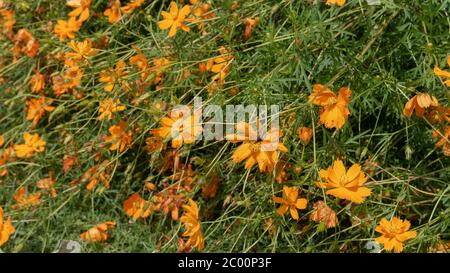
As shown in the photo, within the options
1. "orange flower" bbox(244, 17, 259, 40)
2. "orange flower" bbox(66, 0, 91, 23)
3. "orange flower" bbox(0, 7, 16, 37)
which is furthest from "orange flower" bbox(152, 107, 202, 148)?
"orange flower" bbox(0, 7, 16, 37)

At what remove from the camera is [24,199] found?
1676 mm

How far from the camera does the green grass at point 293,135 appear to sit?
1290 mm

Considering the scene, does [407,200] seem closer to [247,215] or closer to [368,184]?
[368,184]

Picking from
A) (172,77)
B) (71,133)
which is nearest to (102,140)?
(71,133)

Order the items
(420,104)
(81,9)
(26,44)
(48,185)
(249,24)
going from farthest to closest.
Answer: (26,44), (81,9), (48,185), (249,24), (420,104)

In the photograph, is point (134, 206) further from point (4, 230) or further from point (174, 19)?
point (174, 19)

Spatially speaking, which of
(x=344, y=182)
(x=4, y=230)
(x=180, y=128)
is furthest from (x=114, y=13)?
(x=344, y=182)

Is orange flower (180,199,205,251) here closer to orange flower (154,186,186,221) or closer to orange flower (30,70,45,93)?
orange flower (154,186,186,221)

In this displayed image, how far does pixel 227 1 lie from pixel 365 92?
399 millimetres

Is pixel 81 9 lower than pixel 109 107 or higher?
higher

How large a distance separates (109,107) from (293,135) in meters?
0.49

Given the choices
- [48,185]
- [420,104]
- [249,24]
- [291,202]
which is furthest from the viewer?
[48,185]

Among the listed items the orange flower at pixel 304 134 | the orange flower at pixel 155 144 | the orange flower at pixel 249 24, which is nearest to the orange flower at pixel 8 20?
the orange flower at pixel 155 144
